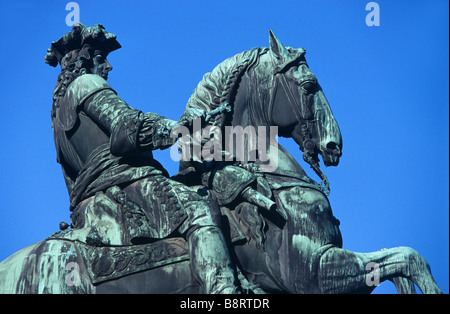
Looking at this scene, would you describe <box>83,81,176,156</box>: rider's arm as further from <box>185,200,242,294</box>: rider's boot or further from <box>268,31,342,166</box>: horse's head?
<box>268,31,342,166</box>: horse's head

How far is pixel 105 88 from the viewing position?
10.3 metres

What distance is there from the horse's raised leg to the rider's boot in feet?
3.54

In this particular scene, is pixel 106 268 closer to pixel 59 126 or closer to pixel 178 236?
pixel 178 236

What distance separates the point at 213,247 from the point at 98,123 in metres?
1.85

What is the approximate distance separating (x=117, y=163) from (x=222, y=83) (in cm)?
149

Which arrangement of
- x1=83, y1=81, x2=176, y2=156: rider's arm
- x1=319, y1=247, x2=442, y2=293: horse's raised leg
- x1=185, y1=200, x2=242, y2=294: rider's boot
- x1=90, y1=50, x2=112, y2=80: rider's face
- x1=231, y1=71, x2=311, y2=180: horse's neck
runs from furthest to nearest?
1. x1=90, y1=50, x2=112, y2=80: rider's face
2. x1=231, y1=71, x2=311, y2=180: horse's neck
3. x1=319, y1=247, x2=442, y2=293: horse's raised leg
4. x1=83, y1=81, x2=176, y2=156: rider's arm
5. x1=185, y1=200, x2=242, y2=294: rider's boot

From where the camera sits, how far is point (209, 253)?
9375 millimetres

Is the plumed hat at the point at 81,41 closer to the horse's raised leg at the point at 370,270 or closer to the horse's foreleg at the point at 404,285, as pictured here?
the horse's raised leg at the point at 370,270

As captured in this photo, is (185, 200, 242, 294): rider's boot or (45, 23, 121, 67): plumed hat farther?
(45, 23, 121, 67): plumed hat

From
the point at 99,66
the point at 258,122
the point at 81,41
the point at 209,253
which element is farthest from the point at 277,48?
the point at 209,253

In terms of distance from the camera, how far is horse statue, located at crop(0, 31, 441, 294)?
956 cm
